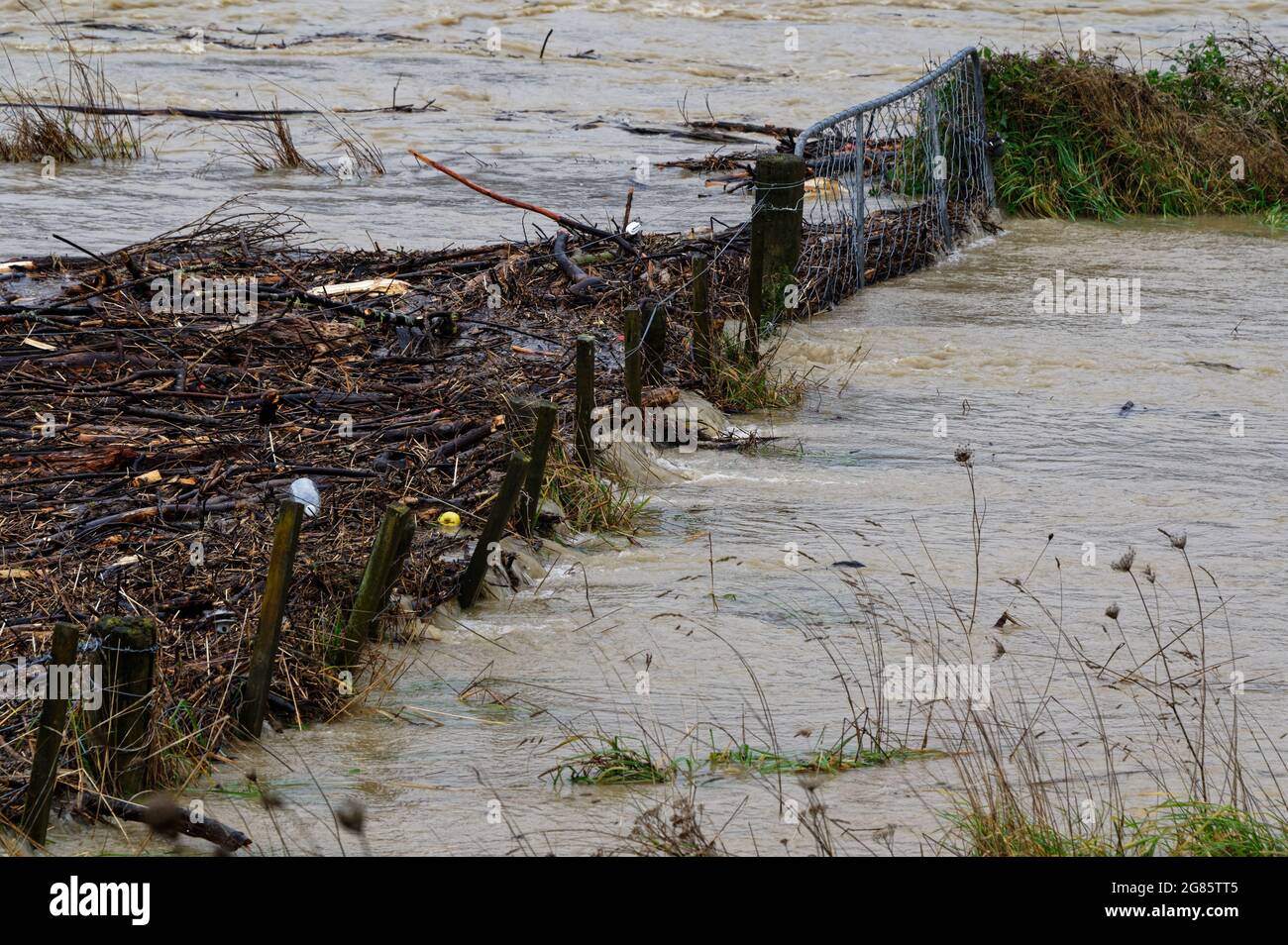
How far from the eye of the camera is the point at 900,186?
13.1m

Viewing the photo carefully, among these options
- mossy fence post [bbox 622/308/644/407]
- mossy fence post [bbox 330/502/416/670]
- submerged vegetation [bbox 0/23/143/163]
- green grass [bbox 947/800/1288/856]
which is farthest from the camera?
submerged vegetation [bbox 0/23/143/163]

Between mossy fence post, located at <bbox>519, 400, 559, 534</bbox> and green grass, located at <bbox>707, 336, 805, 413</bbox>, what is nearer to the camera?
mossy fence post, located at <bbox>519, 400, 559, 534</bbox>

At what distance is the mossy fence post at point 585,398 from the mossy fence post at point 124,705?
2760mm

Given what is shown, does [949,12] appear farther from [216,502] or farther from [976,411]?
[216,502]

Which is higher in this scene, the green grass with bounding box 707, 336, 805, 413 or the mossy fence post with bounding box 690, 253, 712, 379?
the mossy fence post with bounding box 690, 253, 712, 379

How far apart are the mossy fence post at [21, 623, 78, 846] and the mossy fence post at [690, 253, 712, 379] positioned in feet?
16.0

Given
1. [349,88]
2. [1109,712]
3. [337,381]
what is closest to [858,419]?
[337,381]

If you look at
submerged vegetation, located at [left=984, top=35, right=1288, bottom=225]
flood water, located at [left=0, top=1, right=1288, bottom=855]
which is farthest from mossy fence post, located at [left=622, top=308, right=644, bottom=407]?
submerged vegetation, located at [left=984, top=35, right=1288, bottom=225]

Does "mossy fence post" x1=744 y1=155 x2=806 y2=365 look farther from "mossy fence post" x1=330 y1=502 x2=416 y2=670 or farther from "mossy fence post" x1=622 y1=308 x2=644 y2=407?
"mossy fence post" x1=330 y1=502 x2=416 y2=670

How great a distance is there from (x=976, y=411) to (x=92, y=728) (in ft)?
18.1

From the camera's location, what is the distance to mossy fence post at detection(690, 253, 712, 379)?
8.31 m

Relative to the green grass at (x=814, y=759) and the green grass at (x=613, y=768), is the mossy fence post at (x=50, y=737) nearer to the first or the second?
the green grass at (x=613, y=768)

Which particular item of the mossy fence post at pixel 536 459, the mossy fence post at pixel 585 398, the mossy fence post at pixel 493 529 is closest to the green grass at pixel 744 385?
the mossy fence post at pixel 585 398

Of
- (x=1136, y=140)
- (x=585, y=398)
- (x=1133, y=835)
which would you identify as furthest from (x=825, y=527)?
(x=1136, y=140)
